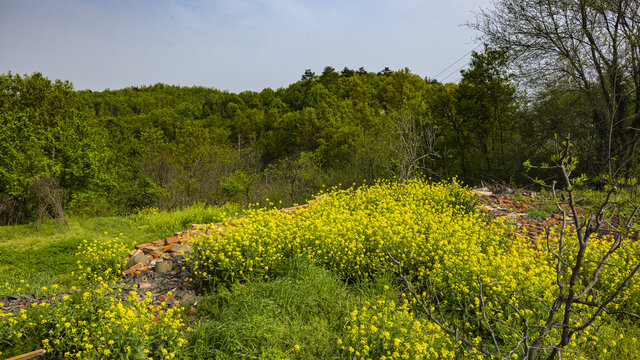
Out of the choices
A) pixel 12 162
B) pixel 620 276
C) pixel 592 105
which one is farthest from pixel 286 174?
pixel 620 276

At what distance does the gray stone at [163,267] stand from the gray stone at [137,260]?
0.32 meters

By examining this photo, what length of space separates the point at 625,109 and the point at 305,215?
11804 millimetres

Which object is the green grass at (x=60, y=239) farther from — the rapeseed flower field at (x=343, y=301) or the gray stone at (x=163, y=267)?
the rapeseed flower field at (x=343, y=301)

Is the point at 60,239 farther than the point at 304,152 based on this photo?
No

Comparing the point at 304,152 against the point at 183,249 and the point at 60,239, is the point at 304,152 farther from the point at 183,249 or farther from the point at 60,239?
the point at 183,249

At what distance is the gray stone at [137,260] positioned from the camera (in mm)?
5031

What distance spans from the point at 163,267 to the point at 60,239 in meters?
5.98

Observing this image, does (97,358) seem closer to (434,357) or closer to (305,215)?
(434,357)

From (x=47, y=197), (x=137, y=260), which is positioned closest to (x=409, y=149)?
(x=137, y=260)

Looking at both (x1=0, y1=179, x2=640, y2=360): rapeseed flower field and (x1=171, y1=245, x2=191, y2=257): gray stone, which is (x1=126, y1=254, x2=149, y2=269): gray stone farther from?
(x1=171, y1=245, x2=191, y2=257): gray stone

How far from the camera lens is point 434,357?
2.83 meters

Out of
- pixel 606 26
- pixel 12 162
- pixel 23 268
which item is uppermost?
pixel 606 26

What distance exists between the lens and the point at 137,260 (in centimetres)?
508

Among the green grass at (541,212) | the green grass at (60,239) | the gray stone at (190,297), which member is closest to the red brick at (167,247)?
the green grass at (60,239)
